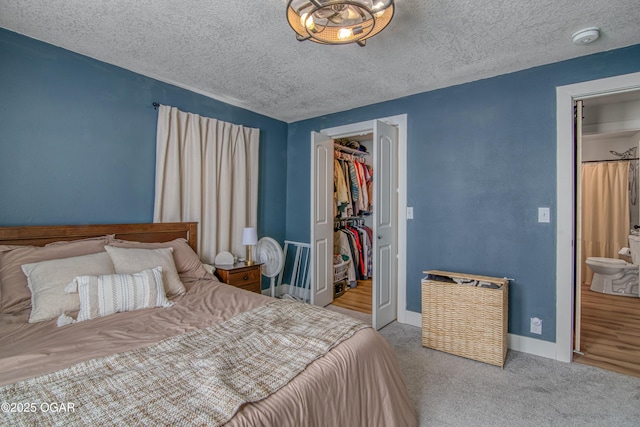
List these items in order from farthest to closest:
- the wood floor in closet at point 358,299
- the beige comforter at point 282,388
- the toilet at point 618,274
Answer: the toilet at point 618,274
the wood floor in closet at point 358,299
the beige comforter at point 282,388

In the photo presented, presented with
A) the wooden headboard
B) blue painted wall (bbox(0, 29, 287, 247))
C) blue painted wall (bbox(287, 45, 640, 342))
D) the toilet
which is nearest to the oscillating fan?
the wooden headboard

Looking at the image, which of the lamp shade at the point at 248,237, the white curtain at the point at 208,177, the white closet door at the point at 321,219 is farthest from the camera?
the white closet door at the point at 321,219

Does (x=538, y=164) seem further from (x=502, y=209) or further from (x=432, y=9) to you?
(x=432, y=9)

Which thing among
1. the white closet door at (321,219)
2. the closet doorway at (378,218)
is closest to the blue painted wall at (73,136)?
the white closet door at (321,219)

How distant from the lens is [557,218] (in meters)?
2.47

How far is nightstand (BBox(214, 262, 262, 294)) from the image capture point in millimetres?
2908

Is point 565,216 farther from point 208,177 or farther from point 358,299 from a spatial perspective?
point 208,177

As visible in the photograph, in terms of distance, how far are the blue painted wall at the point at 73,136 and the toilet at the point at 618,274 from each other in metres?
5.78

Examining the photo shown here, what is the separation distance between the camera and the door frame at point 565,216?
2.41 metres

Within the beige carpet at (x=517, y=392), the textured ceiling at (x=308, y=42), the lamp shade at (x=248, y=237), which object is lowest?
the beige carpet at (x=517, y=392)

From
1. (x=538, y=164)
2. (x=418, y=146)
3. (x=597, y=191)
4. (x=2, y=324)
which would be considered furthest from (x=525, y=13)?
(x=597, y=191)

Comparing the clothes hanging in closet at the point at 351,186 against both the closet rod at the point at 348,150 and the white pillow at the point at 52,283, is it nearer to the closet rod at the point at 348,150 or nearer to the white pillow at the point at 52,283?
the closet rod at the point at 348,150

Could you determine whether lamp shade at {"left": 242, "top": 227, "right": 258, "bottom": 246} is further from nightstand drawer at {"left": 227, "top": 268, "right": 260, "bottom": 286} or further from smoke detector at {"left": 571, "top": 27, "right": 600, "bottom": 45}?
smoke detector at {"left": 571, "top": 27, "right": 600, "bottom": 45}

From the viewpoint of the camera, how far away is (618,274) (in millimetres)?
4160
